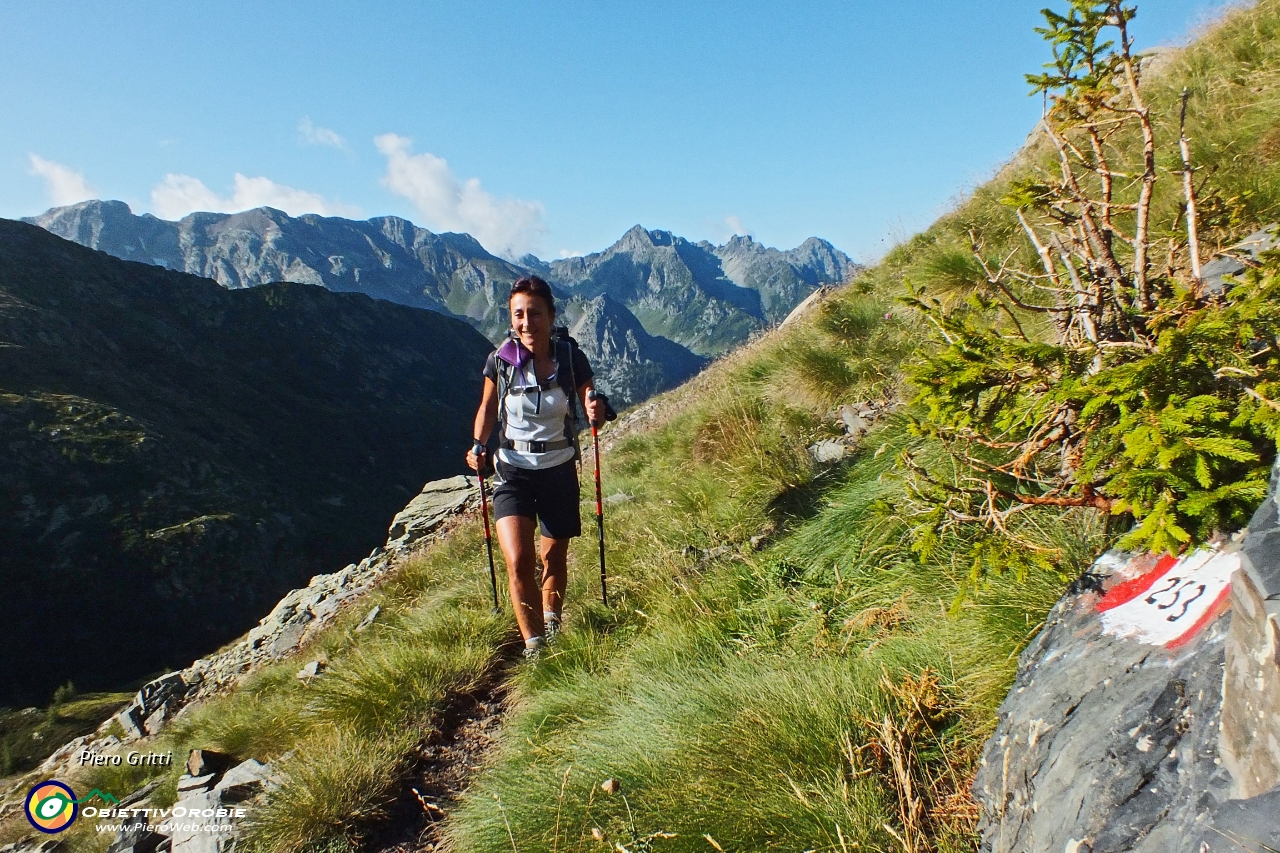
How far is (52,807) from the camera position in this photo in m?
5.80

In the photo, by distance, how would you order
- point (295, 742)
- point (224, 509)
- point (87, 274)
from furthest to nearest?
1. point (87, 274)
2. point (224, 509)
3. point (295, 742)

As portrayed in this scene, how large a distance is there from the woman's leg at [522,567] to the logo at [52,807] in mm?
4763

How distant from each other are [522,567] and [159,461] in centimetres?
9737

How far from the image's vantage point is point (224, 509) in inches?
3179

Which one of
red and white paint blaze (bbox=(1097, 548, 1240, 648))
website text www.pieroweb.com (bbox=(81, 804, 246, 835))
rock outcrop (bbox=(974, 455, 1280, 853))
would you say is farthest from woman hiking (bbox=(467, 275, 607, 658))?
red and white paint blaze (bbox=(1097, 548, 1240, 648))

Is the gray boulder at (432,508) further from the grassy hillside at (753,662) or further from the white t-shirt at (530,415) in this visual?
the white t-shirt at (530,415)

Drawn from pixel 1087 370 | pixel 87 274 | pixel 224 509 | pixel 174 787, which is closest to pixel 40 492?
pixel 224 509

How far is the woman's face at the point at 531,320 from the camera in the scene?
460 centimetres

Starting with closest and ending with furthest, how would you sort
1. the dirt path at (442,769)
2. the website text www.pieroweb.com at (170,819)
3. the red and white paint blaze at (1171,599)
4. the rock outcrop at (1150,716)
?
the rock outcrop at (1150,716) → the red and white paint blaze at (1171,599) → the dirt path at (442,769) → the website text www.pieroweb.com at (170,819)

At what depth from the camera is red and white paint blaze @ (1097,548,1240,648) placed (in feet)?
5.29

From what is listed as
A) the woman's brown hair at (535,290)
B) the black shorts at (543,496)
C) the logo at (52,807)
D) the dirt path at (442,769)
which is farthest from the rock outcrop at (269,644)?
the woman's brown hair at (535,290)

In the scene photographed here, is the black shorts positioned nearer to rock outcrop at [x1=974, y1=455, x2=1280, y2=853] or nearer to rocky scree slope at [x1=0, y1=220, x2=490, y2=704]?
rock outcrop at [x1=974, y1=455, x2=1280, y2=853]

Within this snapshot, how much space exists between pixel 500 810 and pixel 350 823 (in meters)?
1.14

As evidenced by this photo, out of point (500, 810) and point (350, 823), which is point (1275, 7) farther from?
point (350, 823)
